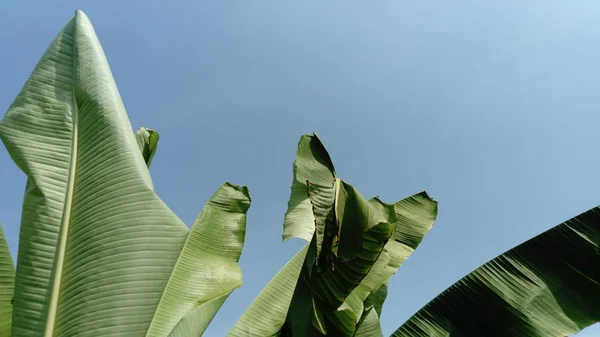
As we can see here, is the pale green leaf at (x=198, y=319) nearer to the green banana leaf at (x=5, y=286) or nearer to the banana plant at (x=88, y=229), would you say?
the banana plant at (x=88, y=229)

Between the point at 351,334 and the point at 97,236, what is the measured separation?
42.3 inches

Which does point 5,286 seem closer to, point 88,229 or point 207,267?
point 88,229

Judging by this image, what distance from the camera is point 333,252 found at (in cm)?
145

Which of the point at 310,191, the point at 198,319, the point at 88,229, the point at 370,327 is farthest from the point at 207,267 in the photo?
the point at 310,191

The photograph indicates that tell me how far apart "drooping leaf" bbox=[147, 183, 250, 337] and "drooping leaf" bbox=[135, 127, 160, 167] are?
46 centimetres

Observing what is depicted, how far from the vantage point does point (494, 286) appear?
6.39ft

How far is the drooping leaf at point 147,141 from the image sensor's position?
2779mm

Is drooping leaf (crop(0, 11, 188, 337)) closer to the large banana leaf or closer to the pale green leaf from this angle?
the pale green leaf

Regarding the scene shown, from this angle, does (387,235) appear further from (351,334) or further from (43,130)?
(43,130)

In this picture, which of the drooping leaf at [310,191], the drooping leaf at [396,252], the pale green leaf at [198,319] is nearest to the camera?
the drooping leaf at [310,191]

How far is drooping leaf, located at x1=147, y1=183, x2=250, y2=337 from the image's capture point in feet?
6.88

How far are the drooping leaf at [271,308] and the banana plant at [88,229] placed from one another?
19 centimetres

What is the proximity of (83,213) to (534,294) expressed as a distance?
1.82 meters

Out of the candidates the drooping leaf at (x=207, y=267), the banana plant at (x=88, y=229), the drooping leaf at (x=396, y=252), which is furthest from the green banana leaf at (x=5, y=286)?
the drooping leaf at (x=396, y=252)
